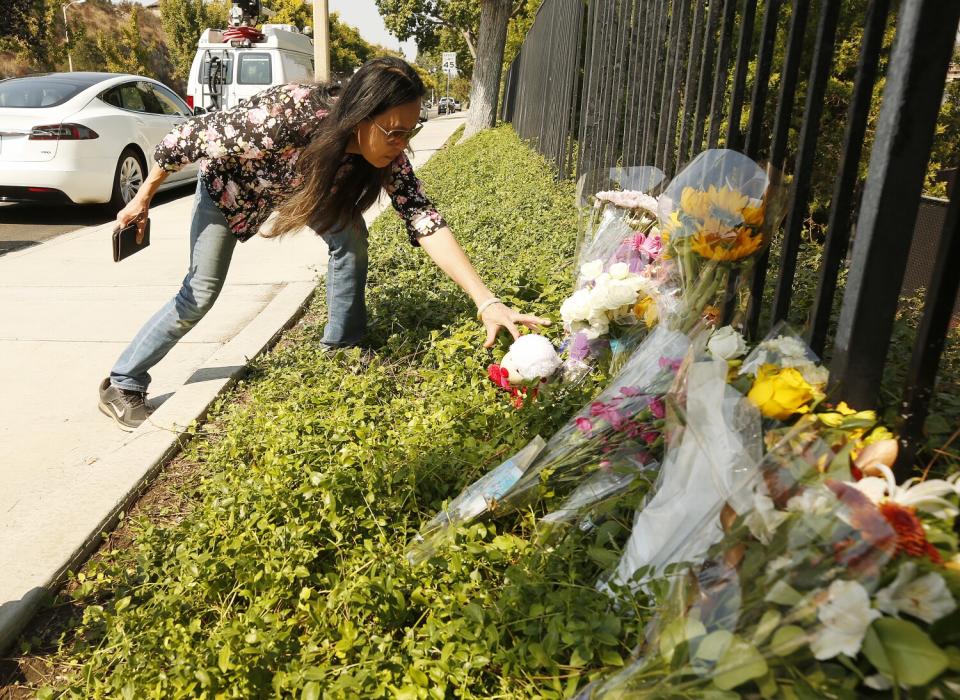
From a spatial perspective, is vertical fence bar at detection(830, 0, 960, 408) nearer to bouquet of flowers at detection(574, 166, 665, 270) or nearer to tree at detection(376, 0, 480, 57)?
bouquet of flowers at detection(574, 166, 665, 270)

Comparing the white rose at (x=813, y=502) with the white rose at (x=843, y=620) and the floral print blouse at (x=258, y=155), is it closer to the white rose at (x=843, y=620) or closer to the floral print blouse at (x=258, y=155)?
the white rose at (x=843, y=620)

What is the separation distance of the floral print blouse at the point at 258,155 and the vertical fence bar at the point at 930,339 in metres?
2.20

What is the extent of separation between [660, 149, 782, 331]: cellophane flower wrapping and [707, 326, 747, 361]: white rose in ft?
0.80

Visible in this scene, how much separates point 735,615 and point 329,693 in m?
0.96

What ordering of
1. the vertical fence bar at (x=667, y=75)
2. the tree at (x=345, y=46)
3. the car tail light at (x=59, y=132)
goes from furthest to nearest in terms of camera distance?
the tree at (x=345, y=46) → the car tail light at (x=59, y=132) → the vertical fence bar at (x=667, y=75)

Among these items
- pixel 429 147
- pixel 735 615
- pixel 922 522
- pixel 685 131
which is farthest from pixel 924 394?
pixel 429 147

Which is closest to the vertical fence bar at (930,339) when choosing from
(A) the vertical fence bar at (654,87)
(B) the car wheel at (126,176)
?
(A) the vertical fence bar at (654,87)

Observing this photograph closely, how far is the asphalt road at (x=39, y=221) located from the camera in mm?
7848

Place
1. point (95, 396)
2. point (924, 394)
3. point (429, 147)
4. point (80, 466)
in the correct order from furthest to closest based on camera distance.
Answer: point (429, 147) → point (95, 396) → point (80, 466) → point (924, 394)

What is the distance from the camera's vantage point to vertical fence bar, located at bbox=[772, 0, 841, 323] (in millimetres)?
1898

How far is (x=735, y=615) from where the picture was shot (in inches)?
41.8

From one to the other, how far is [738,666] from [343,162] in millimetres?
2594

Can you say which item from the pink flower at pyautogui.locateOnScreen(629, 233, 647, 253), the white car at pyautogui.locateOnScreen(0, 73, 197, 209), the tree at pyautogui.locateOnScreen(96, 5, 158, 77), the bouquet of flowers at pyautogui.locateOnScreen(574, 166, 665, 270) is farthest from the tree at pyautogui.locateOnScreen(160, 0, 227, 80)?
the pink flower at pyautogui.locateOnScreen(629, 233, 647, 253)

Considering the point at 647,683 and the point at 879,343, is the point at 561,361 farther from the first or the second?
the point at 647,683
